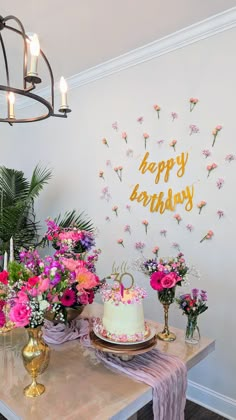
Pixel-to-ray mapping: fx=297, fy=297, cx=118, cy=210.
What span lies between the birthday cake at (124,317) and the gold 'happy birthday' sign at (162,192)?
3.71ft

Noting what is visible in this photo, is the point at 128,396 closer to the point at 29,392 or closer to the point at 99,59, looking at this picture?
the point at 29,392

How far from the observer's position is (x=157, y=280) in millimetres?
1403

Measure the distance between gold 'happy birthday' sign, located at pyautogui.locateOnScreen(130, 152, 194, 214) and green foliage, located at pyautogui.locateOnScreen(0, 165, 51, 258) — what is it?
3.45ft

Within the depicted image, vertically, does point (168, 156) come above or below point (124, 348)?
above

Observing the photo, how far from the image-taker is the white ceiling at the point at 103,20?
1.83 meters

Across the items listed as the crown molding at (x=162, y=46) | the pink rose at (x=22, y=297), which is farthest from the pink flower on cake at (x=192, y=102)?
the pink rose at (x=22, y=297)

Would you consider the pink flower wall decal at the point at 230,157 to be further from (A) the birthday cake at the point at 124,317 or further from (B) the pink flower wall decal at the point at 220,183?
(A) the birthday cake at the point at 124,317

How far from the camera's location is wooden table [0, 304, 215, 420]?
0.95 meters

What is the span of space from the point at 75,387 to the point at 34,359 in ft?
0.60

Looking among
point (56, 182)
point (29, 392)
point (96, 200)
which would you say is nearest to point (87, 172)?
point (96, 200)

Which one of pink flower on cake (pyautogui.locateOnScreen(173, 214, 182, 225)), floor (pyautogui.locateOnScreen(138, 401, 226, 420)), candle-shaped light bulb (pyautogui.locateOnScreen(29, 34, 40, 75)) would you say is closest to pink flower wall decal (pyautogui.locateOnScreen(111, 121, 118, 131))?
pink flower on cake (pyautogui.locateOnScreen(173, 214, 182, 225))

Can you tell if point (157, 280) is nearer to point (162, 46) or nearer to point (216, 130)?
point (216, 130)

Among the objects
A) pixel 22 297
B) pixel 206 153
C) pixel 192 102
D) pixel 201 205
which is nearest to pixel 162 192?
pixel 201 205

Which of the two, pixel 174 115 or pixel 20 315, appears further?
pixel 174 115
